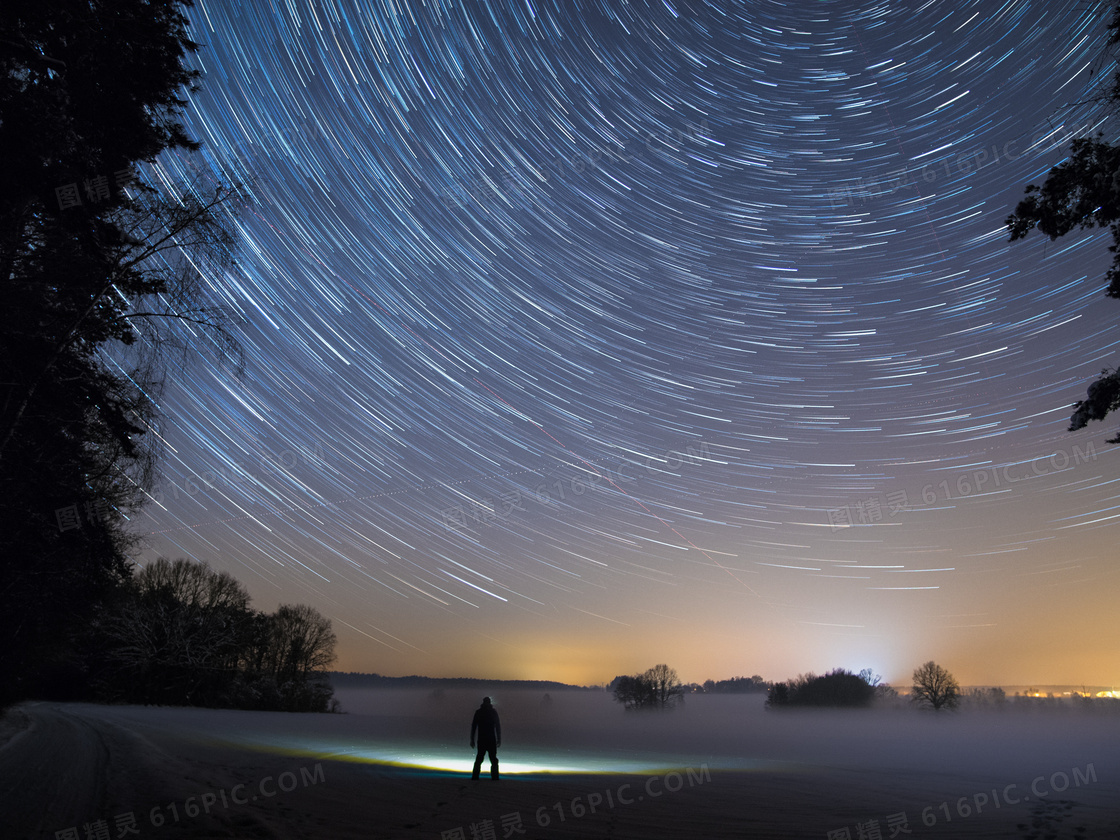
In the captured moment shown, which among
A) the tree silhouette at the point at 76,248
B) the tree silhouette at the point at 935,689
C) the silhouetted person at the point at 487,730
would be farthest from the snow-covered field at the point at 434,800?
the tree silhouette at the point at 935,689

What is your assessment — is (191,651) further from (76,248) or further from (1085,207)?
(1085,207)

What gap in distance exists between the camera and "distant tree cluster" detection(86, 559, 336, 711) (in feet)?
125

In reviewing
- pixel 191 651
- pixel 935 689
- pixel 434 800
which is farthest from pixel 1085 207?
pixel 935 689

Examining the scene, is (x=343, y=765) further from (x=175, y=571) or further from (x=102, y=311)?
(x=175, y=571)

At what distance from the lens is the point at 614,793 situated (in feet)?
35.3

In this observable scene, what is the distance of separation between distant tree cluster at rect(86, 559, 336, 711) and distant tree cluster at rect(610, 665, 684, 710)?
68.4 meters

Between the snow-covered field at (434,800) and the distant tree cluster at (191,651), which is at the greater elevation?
the distant tree cluster at (191,651)

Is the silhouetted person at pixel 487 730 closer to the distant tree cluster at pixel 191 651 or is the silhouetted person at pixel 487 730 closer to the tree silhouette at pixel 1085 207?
the tree silhouette at pixel 1085 207

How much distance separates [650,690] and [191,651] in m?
86.3

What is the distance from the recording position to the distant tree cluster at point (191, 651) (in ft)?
125

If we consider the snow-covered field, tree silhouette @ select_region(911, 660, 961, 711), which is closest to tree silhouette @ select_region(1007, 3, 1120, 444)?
the snow-covered field

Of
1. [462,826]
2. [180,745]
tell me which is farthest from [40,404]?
[180,745]

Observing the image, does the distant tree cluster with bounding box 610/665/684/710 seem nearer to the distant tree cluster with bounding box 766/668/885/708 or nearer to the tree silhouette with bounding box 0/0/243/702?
the distant tree cluster with bounding box 766/668/885/708

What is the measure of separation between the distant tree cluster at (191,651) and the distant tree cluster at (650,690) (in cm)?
6835
